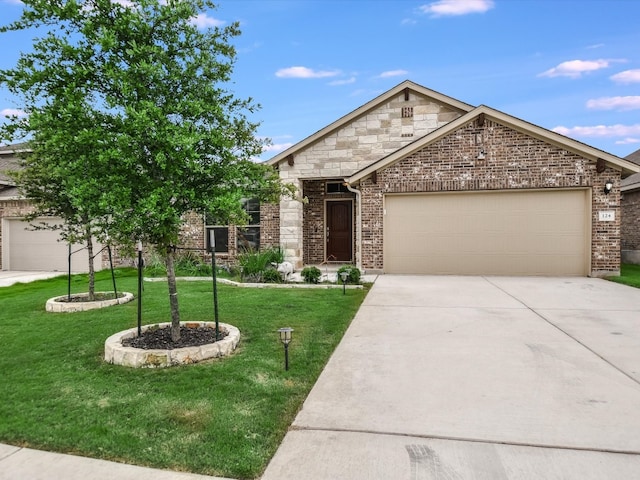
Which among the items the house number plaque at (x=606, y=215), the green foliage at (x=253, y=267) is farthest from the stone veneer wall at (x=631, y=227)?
the green foliage at (x=253, y=267)

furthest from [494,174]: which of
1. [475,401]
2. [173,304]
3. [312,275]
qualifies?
[173,304]

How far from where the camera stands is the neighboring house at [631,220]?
1516cm

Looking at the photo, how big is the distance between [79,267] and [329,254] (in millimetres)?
9480

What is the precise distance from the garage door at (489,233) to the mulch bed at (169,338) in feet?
25.8

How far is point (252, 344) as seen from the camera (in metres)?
5.27

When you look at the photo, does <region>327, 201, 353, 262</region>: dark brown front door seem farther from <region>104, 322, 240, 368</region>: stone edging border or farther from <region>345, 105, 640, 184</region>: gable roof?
<region>104, 322, 240, 368</region>: stone edging border

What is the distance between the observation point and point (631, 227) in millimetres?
15656

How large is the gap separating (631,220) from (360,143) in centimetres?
1046

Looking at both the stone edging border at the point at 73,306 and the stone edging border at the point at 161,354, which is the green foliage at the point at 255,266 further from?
the stone edging border at the point at 161,354

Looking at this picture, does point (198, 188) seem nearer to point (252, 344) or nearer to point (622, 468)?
point (252, 344)

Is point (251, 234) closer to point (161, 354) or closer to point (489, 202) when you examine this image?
point (489, 202)

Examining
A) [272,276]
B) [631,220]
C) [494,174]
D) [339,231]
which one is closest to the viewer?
[272,276]

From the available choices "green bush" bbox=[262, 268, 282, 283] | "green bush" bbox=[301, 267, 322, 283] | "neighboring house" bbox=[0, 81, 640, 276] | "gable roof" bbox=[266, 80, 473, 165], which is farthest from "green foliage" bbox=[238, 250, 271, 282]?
"gable roof" bbox=[266, 80, 473, 165]

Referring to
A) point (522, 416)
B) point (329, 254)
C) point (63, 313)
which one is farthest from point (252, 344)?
point (329, 254)
